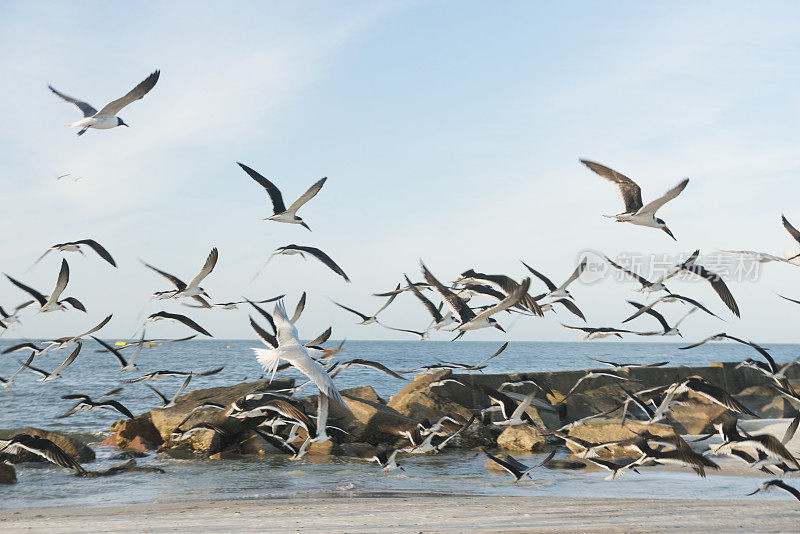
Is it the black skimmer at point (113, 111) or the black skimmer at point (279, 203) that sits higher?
the black skimmer at point (113, 111)

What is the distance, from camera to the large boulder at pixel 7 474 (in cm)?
1141

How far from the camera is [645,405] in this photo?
13.0 metres

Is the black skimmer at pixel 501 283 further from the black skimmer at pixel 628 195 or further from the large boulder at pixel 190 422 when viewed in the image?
the large boulder at pixel 190 422

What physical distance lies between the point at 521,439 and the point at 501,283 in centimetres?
471

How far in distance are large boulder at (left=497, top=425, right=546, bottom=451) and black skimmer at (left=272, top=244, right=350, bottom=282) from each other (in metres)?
5.13

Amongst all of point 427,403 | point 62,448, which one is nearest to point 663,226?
point 427,403

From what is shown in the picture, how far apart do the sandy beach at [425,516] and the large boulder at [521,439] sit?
4.84 metres

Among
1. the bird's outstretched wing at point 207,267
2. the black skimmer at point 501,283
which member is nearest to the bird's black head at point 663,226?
the black skimmer at point 501,283

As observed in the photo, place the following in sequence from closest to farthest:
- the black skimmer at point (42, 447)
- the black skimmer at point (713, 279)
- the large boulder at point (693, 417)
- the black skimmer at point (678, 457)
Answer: the black skimmer at point (678, 457) → the black skimmer at point (42, 447) → the black skimmer at point (713, 279) → the large boulder at point (693, 417)

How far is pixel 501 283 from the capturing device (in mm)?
11672

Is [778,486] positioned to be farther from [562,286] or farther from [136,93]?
[136,93]

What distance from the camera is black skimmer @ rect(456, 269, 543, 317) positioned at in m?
11.5

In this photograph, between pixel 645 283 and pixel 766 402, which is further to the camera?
pixel 766 402

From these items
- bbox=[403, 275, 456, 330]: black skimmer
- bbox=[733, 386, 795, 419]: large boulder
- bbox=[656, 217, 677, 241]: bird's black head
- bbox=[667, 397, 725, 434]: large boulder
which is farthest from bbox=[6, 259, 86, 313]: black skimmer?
bbox=[733, 386, 795, 419]: large boulder
